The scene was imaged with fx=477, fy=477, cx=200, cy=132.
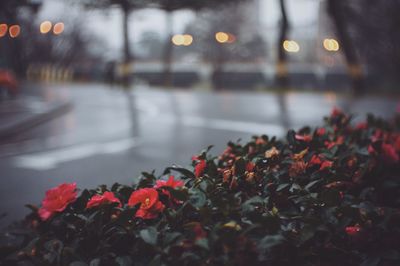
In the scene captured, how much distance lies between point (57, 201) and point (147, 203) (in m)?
0.43

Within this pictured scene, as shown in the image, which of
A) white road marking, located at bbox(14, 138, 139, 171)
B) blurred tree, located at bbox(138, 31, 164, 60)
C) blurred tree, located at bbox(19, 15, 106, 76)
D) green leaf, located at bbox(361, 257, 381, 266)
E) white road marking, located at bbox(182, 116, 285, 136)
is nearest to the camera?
green leaf, located at bbox(361, 257, 381, 266)

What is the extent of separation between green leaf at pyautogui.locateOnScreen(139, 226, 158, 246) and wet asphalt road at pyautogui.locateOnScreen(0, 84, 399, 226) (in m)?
2.96

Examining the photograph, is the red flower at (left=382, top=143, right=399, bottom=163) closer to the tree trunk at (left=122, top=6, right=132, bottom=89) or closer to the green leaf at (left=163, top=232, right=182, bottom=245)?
the green leaf at (left=163, top=232, right=182, bottom=245)

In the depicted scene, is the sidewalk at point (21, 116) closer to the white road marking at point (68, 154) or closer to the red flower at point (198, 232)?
the white road marking at point (68, 154)

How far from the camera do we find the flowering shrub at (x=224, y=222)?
1.86m

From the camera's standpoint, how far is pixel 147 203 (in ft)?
7.18

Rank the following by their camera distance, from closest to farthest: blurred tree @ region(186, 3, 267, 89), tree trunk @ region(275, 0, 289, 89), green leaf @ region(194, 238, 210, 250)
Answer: green leaf @ region(194, 238, 210, 250) → tree trunk @ region(275, 0, 289, 89) → blurred tree @ region(186, 3, 267, 89)

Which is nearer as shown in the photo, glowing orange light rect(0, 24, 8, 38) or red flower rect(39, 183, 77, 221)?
red flower rect(39, 183, 77, 221)

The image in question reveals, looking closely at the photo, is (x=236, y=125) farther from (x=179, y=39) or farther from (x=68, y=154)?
(x=179, y=39)

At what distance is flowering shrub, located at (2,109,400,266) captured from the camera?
1.86 m

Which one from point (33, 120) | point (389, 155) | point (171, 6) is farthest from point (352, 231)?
point (171, 6)

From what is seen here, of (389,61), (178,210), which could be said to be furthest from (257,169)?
(389,61)

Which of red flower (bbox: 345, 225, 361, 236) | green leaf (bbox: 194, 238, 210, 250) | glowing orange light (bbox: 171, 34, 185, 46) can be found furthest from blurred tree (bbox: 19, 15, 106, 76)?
green leaf (bbox: 194, 238, 210, 250)

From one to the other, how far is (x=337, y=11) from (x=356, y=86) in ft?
12.3
